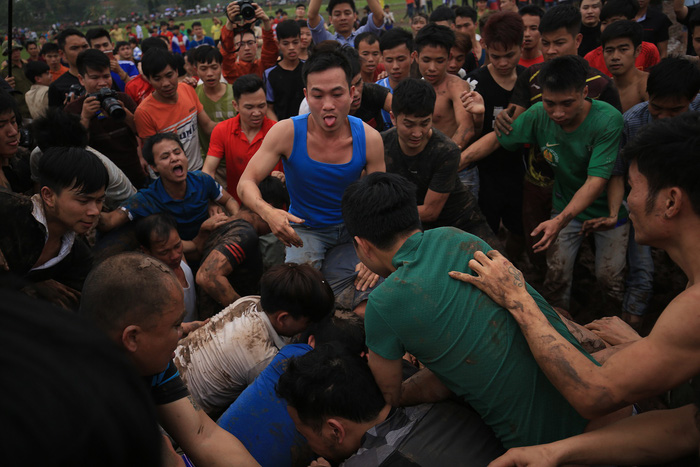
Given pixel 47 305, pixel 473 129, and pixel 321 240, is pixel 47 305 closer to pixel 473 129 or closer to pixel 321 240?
pixel 321 240

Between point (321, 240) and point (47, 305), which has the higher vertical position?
point (47, 305)

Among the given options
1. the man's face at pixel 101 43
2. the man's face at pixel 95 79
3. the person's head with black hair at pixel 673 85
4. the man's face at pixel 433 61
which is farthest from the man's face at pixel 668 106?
the man's face at pixel 101 43

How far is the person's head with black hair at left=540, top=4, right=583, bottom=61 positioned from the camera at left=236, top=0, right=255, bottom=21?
3190 millimetres

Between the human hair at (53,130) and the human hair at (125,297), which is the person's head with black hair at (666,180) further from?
the human hair at (53,130)

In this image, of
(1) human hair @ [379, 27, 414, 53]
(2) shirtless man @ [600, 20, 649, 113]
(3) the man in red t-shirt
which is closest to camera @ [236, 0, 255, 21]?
(3) the man in red t-shirt

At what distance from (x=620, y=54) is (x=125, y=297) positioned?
4414 millimetres

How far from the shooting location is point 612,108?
3742mm

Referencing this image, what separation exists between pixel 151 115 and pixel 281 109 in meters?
1.47

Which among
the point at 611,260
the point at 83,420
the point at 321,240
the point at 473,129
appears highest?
the point at 83,420

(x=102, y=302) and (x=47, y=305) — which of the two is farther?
(x=102, y=302)

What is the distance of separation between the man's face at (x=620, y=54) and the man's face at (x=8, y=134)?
4.68 metres

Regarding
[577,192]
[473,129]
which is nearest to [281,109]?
[473,129]

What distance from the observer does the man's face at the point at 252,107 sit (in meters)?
5.04

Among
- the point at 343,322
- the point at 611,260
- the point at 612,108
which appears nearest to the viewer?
the point at 343,322
